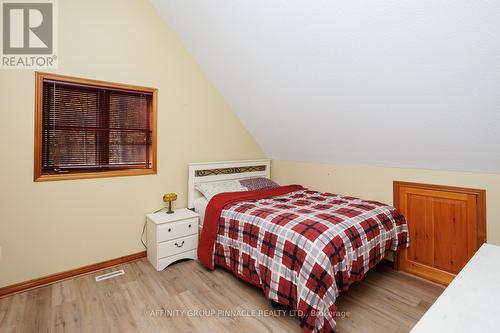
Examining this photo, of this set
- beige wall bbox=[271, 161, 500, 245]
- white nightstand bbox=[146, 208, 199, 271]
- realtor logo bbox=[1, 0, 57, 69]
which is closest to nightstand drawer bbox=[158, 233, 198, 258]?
white nightstand bbox=[146, 208, 199, 271]

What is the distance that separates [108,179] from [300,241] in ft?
6.44

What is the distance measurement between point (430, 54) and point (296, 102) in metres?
1.23

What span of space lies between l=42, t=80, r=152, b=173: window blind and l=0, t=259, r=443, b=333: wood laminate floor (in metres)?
1.09

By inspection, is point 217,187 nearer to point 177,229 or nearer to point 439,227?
point 177,229

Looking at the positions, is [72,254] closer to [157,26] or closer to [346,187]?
[157,26]

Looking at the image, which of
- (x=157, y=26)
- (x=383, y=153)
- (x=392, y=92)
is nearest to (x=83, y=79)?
(x=157, y=26)

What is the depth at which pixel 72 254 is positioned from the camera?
233 centimetres

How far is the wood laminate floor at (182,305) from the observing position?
171cm

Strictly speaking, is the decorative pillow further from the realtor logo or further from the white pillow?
the realtor logo

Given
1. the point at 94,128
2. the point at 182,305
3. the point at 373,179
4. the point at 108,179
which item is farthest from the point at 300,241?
the point at 94,128

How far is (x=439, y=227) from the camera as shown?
92.5 inches

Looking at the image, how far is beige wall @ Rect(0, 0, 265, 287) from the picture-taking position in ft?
6.75

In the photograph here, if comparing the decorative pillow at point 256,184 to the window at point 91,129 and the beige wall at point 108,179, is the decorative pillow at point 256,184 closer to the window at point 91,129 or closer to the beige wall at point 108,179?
the beige wall at point 108,179

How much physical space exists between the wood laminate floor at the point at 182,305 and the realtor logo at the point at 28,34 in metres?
1.90
